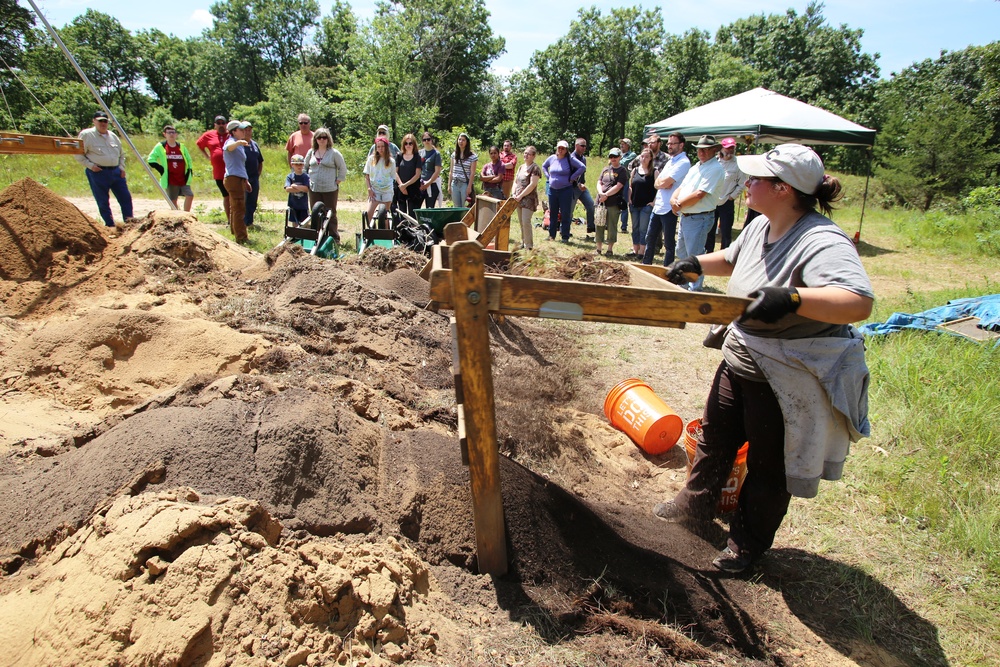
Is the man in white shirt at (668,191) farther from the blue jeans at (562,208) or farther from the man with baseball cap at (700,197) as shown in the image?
the blue jeans at (562,208)

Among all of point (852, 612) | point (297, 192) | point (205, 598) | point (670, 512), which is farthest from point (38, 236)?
point (852, 612)

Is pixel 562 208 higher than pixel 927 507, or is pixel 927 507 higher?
pixel 562 208

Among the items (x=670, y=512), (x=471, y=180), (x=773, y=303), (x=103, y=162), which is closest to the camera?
(x=773, y=303)

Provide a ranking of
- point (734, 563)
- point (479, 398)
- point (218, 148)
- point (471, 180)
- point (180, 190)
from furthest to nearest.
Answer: point (218, 148)
point (471, 180)
point (180, 190)
point (734, 563)
point (479, 398)

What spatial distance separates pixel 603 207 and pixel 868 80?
5314cm

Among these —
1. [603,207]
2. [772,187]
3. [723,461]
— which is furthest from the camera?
[603,207]

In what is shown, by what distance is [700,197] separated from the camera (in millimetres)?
6574

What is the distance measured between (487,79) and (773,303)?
1822 inches

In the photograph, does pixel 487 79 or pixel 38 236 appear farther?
pixel 487 79

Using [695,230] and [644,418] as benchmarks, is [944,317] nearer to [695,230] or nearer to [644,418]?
[695,230]

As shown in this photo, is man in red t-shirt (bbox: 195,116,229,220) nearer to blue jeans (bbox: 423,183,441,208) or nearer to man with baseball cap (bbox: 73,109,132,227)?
man with baseball cap (bbox: 73,109,132,227)

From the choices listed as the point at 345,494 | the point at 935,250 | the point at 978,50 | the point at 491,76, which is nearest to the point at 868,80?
the point at 978,50

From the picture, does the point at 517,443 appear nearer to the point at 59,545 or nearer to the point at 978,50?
the point at 59,545

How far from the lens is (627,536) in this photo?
287 cm
